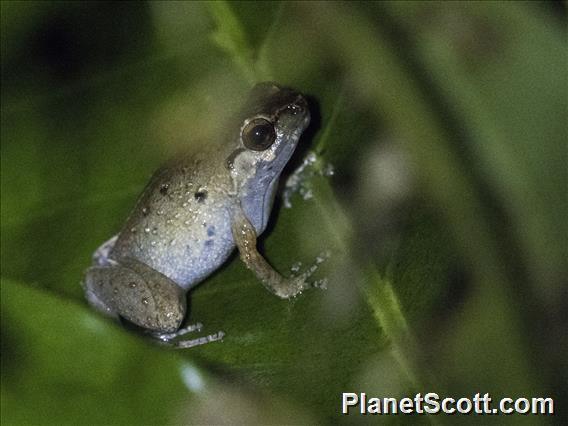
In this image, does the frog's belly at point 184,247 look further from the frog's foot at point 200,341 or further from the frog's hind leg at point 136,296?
the frog's foot at point 200,341

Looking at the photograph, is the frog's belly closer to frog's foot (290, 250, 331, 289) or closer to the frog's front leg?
the frog's front leg

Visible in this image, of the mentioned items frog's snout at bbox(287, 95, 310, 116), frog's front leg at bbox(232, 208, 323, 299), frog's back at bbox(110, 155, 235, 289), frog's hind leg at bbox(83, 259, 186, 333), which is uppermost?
frog's snout at bbox(287, 95, 310, 116)

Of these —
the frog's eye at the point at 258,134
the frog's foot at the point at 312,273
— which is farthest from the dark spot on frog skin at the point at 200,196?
the frog's foot at the point at 312,273

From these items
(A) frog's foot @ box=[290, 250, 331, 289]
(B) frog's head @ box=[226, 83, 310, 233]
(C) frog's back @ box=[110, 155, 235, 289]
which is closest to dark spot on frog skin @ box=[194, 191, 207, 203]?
(C) frog's back @ box=[110, 155, 235, 289]

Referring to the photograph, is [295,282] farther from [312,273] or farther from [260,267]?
[260,267]

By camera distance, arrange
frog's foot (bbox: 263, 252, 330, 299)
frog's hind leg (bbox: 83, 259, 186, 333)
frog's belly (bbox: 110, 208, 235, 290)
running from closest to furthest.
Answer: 1. frog's foot (bbox: 263, 252, 330, 299)
2. frog's hind leg (bbox: 83, 259, 186, 333)
3. frog's belly (bbox: 110, 208, 235, 290)

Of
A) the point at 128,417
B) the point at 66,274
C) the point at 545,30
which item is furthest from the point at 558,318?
the point at 66,274
